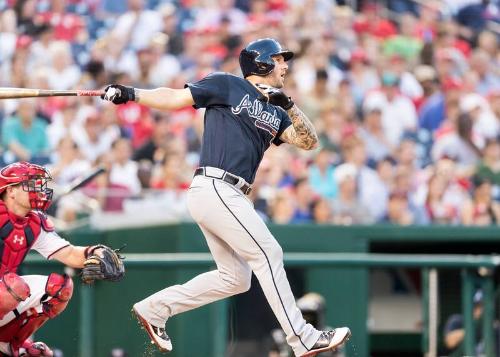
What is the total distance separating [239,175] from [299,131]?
0.43m

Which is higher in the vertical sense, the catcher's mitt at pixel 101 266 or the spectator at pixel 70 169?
the catcher's mitt at pixel 101 266

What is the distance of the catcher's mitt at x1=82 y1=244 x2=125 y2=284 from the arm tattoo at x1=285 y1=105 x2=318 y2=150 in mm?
1194

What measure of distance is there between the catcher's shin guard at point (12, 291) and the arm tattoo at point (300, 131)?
5.51 ft

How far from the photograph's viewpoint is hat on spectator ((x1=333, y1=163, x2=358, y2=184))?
12086mm

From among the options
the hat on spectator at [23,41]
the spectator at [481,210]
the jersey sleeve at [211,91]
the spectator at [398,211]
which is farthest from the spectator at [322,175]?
the jersey sleeve at [211,91]

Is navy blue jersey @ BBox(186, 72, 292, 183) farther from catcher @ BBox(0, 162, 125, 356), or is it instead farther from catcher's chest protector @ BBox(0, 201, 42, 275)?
catcher's chest protector @ BBox(0, 201, 42, 275)

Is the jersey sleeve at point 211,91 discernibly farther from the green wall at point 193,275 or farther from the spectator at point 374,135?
the spectator at point 374,135

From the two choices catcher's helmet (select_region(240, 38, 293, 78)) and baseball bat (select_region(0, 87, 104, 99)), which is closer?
baseball bat (select_region(0, 87, 104, 99))

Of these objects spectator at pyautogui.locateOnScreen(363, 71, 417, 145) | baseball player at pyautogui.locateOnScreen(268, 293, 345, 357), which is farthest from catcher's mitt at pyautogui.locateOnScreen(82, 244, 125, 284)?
spectator at pyautogui.locateOnScreen(363, 71, 417, 145)

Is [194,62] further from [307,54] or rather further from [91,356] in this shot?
[91,356]

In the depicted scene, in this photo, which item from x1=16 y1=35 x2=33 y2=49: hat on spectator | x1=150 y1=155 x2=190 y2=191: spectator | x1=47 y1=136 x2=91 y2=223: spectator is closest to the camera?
x1=47 y1=136 x2=91 y2=223: spectator

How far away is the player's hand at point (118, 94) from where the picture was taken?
6.74 meters

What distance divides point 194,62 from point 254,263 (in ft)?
24.1

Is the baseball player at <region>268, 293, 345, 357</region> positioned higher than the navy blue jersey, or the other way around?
the navy blue jersey
